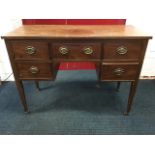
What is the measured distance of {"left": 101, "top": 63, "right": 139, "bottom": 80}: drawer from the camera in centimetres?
123

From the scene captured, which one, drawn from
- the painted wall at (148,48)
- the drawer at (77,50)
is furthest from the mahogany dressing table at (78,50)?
the painted wall at (148,48)

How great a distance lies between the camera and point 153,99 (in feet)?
5.56

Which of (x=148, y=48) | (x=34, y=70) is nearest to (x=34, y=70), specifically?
(x=34, y=70)

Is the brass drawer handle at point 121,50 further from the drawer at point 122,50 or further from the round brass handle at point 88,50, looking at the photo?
the round brass handle at point 88,50

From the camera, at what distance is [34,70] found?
1261mm

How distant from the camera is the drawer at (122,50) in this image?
1142 mm

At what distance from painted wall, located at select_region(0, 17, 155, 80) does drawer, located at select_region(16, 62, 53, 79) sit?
2.42 feet

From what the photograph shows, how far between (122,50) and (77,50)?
32 cm

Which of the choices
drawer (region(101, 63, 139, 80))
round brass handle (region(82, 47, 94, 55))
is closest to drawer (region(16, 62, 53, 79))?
round brass handle (region(82, 47, 94, 55))

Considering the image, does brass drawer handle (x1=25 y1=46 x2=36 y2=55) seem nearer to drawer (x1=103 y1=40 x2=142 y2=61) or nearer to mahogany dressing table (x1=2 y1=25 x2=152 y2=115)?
mahogany dressing table (x1=2 y1=25 x2=152 y2=115)
